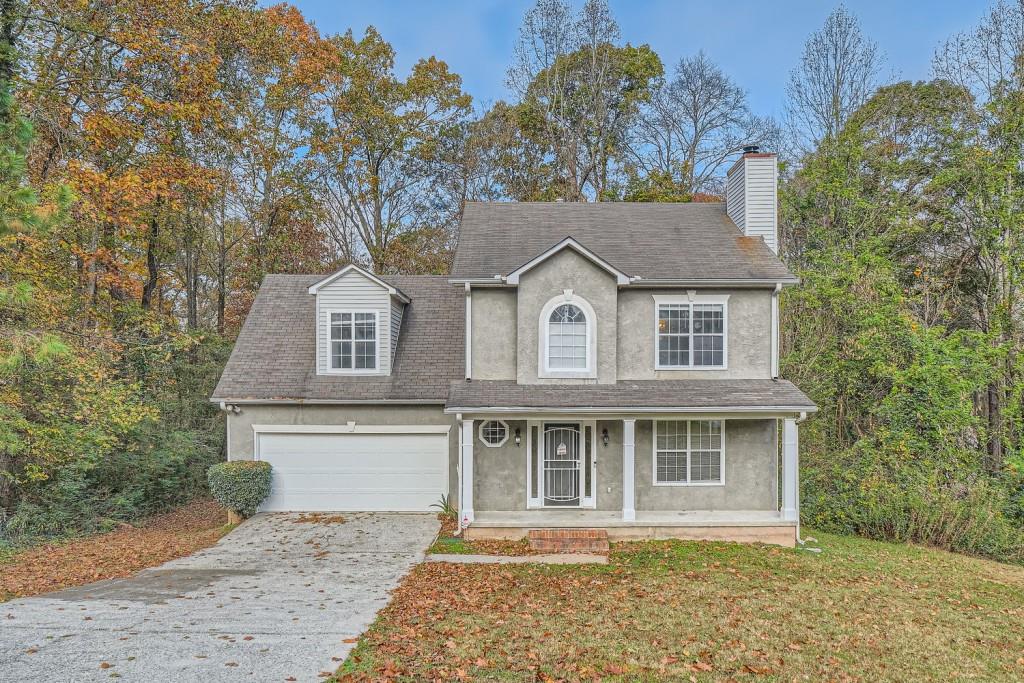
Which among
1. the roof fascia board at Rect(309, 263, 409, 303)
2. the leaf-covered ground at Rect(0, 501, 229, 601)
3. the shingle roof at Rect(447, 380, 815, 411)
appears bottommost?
the leaf-covered ground at Rect(0, 501, 229, 601)

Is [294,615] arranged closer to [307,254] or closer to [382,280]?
[382,280]

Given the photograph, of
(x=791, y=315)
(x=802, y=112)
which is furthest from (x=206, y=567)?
(x=802, y=112)

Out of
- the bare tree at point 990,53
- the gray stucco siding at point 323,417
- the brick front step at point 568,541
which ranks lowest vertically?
the brick front step at point 568,541

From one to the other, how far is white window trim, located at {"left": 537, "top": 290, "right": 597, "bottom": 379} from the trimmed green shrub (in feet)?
21.8

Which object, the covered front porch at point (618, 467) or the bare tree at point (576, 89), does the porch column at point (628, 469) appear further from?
the bare tree at point (576, 89)

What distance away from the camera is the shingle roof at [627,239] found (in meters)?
13.0

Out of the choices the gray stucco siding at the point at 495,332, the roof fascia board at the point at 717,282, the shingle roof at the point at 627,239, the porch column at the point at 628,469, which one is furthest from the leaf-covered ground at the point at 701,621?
the shingle roof at the point at 627,239

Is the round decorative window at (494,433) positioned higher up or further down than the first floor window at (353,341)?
further down

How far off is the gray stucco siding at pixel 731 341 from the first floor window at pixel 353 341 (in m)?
5.80

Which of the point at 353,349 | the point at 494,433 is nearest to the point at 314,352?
the point at 353,349

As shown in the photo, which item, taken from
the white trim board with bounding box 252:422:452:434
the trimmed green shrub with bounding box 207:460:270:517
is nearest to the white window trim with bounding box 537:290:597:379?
the white trim board with bounding box 252:422:452:434

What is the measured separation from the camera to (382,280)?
14.7 metres

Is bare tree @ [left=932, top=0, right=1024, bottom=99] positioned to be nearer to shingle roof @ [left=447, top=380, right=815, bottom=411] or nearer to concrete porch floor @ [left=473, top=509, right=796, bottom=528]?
shingle roof @ [left=447, top=380, right=815, bottom=411]

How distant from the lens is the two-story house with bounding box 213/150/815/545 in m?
12.0
